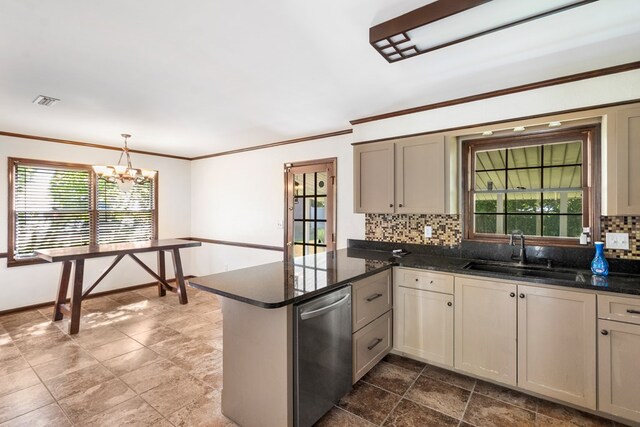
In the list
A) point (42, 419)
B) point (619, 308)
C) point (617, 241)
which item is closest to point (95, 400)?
point (42, 419)

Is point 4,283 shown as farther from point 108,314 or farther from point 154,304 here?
point 154,304

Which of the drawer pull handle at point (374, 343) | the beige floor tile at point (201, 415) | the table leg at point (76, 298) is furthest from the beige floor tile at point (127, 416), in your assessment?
the table leg at point (76, 298)

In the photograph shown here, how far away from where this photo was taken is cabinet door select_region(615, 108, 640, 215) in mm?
2119

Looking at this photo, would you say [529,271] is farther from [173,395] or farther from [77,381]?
[77,381]

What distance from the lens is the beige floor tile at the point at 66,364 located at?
2629mm

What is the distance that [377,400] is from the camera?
2.26 metres

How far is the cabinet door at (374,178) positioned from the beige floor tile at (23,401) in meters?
3.01

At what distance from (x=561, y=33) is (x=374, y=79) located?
1.16 metres

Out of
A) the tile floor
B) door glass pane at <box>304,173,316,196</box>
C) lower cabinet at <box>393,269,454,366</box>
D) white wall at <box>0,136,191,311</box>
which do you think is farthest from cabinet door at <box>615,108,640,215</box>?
white wall at <box>0,136,191,311</box>

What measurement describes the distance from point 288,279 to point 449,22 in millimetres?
1763

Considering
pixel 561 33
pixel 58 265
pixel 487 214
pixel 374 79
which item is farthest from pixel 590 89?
pixel 58 265

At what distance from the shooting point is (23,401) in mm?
2256

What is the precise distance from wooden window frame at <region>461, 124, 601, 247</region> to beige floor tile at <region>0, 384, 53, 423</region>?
3.68 meters

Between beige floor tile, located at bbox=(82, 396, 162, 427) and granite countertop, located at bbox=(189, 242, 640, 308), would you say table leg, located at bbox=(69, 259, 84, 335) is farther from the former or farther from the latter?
granite countertop, located at bbox=(189, 242, 640, 308)
